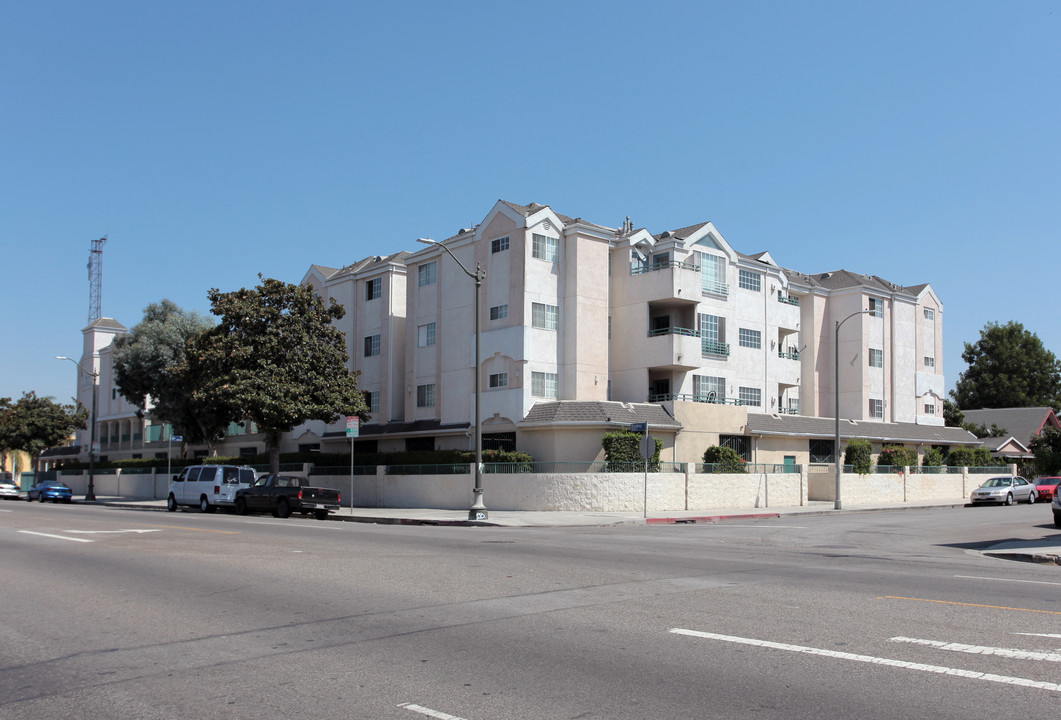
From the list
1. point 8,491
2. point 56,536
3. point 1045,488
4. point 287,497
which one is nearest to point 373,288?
point 287,497

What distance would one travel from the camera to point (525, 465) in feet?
108

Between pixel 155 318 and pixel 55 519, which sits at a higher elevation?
pixel 155 318

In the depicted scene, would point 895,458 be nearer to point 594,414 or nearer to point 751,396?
point 751,396

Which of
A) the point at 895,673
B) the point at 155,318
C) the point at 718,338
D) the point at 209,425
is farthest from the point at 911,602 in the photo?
the point at 155,318

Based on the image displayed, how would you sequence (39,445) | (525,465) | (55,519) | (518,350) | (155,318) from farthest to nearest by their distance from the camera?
(39,445) → (155,318) → (518,350) → (525,465) → (55,519)

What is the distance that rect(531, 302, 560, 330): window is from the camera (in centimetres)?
3909

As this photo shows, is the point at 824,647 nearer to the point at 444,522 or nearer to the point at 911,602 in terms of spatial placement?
the point at 911,602

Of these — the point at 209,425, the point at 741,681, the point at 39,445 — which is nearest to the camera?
the point at 741,681

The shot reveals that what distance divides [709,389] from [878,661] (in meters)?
36.7

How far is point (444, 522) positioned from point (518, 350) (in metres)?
12.8

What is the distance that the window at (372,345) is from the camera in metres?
46.5

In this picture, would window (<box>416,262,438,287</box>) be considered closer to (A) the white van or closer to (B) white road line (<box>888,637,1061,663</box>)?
(A) the white van

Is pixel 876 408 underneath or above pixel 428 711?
above

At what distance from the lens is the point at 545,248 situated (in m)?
39.8
